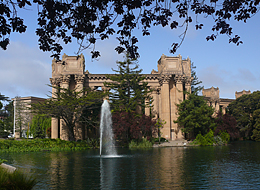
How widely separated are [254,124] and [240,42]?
49037 mm

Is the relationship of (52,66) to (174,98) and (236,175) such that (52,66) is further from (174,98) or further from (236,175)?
(236,175)

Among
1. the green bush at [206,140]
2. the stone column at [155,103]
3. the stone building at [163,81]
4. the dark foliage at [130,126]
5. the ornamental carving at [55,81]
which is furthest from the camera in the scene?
the stone column at [155,103]

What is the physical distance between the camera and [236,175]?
483 inches

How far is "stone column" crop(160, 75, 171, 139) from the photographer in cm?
4378

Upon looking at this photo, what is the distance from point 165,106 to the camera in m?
44.4

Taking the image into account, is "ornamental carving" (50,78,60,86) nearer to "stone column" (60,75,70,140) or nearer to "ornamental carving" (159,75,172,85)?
"stone column" (60,75,70,140)

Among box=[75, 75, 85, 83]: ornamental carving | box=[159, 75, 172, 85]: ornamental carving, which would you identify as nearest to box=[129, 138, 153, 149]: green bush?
box=[159, 75, 172, 85]: ornamental carving

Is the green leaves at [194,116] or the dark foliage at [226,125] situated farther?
the dark foliage at [226,125]

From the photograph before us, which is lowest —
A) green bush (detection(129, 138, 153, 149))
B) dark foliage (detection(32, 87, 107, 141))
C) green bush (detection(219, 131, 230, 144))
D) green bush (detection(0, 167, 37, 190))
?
green bush (detection(129, 138, 153, 149))

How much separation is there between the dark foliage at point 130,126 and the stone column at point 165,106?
4235mm

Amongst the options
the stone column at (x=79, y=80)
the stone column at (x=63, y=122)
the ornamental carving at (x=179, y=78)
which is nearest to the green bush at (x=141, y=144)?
the stone column at (x=63, y=122)

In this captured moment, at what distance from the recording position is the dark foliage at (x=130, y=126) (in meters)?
36.7

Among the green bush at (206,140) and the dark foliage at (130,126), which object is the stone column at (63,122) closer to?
the dark foliage at (130,126)

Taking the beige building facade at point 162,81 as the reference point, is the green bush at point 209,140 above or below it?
below
